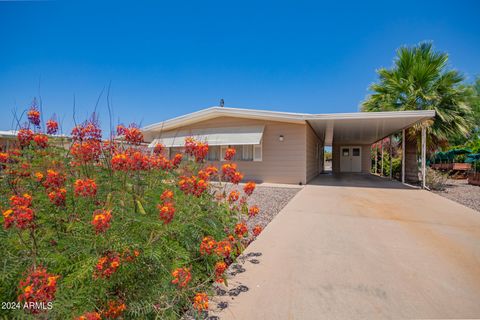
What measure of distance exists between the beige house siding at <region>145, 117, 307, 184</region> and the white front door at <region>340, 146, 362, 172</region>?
9.66 m

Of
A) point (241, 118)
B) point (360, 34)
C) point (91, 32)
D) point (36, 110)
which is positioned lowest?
point (36, 110)

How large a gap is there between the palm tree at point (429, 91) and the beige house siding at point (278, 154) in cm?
401

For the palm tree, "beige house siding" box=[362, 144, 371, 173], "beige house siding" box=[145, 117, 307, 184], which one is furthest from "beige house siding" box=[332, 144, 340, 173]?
"beige house siding" box=[145, 117, 307, 184]

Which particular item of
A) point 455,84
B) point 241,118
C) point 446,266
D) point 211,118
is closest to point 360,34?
point 455,84

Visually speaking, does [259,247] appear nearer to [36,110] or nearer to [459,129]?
[36,110]

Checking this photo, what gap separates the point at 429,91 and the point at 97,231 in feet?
39.0

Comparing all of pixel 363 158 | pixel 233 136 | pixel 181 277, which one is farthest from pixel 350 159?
pixel 181 277

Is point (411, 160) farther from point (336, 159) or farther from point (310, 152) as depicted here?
point (336, 159)

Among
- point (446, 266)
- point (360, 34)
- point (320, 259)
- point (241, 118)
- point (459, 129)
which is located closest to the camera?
point (446, 266)

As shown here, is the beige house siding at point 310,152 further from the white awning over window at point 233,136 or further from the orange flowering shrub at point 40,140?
the orange flowering shrub at point 40,140

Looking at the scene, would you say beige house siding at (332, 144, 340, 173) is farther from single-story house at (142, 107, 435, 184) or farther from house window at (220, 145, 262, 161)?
house window at (220, 145, 262, 161)

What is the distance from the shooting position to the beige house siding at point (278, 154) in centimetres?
930

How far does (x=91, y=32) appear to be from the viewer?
628cm

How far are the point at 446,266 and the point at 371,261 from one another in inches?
30.4
